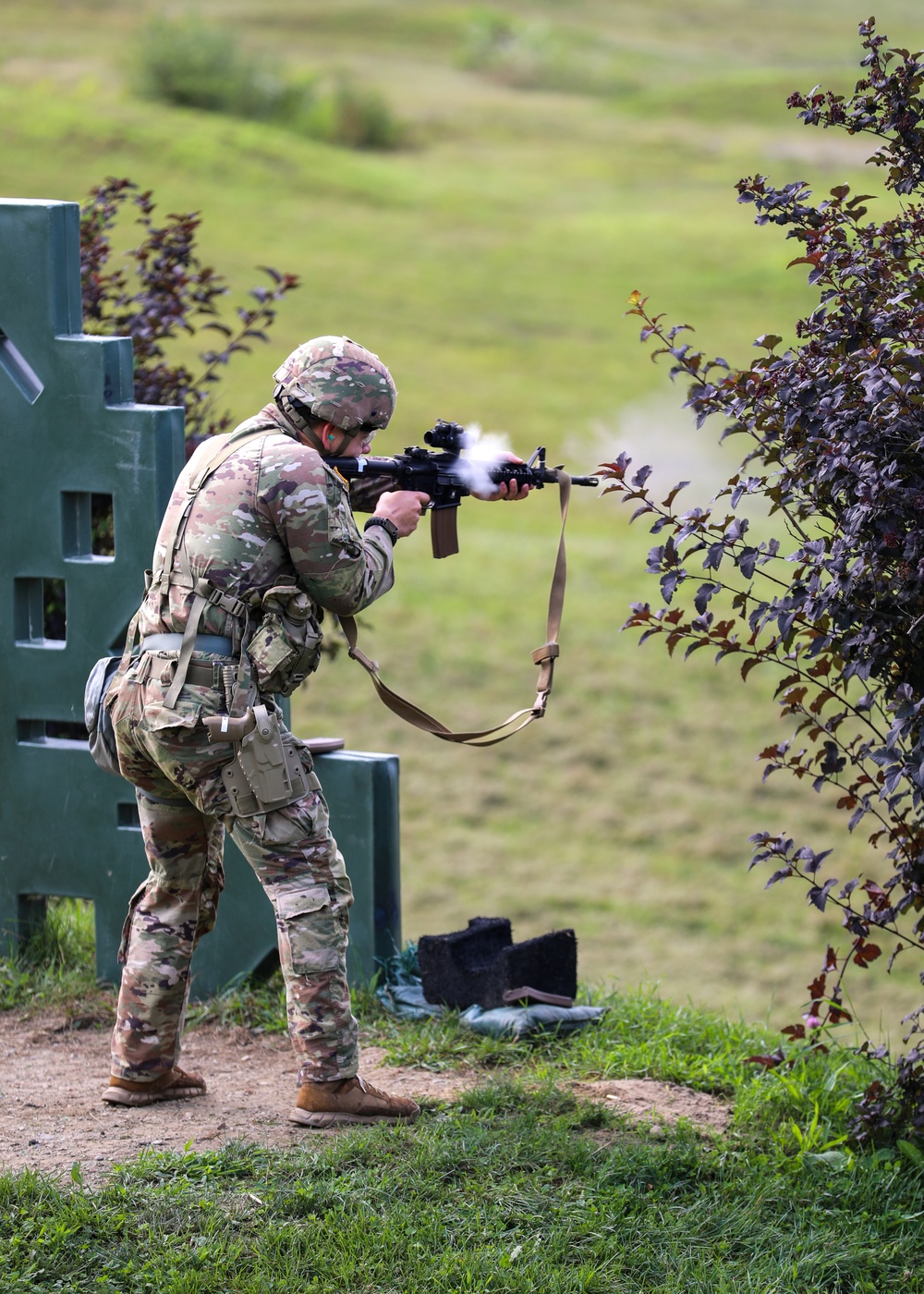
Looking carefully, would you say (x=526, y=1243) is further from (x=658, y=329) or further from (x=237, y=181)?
(x=237, y=181)

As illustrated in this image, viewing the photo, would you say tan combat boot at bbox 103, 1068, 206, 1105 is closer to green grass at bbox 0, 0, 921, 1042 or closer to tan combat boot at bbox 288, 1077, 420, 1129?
tan combat boot at bbox 288, 1077, 420, 1129

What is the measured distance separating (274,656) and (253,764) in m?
0.27

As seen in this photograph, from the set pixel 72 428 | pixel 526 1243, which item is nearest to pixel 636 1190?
pixel 526 1243

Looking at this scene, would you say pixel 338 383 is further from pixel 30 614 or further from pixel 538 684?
pixel 30 614

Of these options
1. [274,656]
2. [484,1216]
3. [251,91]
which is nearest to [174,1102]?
[484,1216]

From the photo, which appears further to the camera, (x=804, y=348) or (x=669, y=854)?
(x=669, y=854)

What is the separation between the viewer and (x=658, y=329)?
12.8 ft

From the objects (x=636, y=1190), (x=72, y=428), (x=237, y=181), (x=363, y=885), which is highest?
(x=237, y=181)

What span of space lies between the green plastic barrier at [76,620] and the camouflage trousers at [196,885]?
2.64 feet

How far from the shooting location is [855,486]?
3557 millimetres

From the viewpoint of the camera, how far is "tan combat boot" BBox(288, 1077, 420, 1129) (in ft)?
12.8

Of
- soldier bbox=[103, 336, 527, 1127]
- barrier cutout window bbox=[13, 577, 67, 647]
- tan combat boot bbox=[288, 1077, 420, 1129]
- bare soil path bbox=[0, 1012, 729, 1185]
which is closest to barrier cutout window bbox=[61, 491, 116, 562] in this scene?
barrier cutout window bbox=[13, 577, 67, 647]

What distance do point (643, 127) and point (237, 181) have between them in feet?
21.9

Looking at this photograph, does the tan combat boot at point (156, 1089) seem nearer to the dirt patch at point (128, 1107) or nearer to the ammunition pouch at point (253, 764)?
the dirt patch at point (128, 1107)
